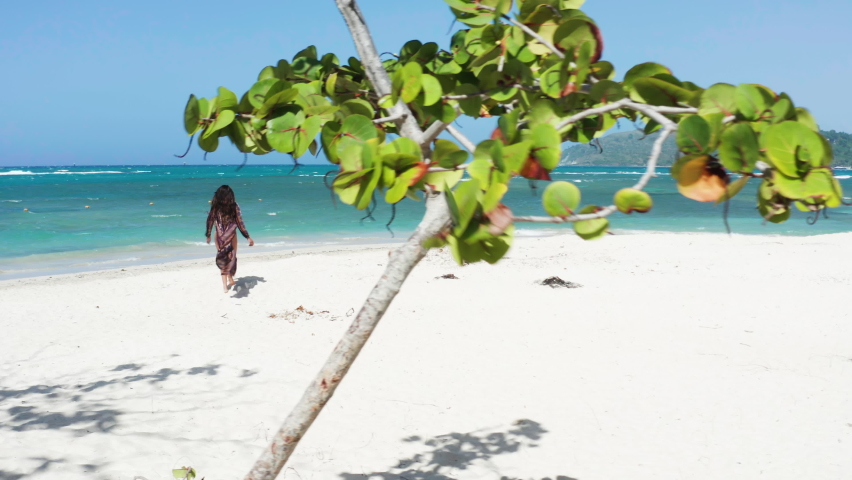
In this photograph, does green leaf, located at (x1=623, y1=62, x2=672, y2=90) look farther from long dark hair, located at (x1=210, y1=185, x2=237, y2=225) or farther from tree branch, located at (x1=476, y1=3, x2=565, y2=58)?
long dark hair, located at (x1=210, y1=185, x2=237, y2=225)

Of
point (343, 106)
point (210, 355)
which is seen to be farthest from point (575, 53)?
point (210, 355)

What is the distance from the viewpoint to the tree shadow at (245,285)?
943cm

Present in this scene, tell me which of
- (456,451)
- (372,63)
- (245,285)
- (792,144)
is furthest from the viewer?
(245,285)

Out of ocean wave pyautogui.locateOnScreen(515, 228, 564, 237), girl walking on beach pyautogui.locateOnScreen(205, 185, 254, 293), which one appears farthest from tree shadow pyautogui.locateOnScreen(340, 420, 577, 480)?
ocean wave pyautogui.locateOnScreen(515, 228, 564, 237)

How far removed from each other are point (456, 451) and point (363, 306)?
2.97 meters

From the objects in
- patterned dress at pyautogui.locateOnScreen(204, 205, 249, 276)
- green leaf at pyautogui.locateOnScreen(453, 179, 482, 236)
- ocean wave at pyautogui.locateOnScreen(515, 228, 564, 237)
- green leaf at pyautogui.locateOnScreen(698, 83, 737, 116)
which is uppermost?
green leaf at pyautogui.locateOnScreen(698, 83, 737, 116)

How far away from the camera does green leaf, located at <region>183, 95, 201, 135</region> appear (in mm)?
1320

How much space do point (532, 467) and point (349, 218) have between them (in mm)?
24744

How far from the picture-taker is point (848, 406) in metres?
4.71

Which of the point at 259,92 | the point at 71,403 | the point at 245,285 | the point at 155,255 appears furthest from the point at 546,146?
the point at 155,255

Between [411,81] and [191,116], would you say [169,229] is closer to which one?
[191,116]

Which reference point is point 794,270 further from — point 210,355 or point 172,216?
point 172,216

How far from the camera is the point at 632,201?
3.07ft

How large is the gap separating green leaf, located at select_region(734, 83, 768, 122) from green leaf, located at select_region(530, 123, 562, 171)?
10.7 inches
